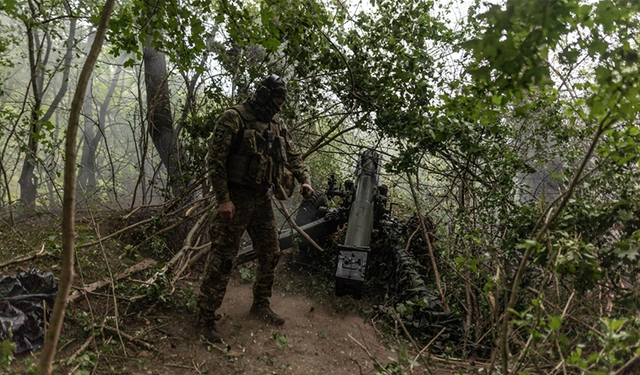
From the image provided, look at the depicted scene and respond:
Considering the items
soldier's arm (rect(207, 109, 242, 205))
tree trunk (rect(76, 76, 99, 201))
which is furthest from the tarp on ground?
soldier's arm (rect(207, 109, 242, 205))

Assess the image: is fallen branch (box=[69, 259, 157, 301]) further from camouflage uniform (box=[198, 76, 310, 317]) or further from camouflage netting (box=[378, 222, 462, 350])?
camouflage netting (box=[378, 222, 462, 350])

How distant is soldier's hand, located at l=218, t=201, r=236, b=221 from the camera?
10.5ft

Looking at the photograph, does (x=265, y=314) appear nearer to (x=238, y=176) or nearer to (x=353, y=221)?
(x=238, y=176)

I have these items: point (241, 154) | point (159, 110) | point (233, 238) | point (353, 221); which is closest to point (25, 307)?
point (233, 238)

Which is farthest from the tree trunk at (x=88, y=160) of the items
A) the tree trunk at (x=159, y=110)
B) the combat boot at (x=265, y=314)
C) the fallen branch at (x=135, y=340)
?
the combat boot at (x=265, y=314)

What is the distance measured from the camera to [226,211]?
3.19 m

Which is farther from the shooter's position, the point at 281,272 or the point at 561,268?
the point at 281,272

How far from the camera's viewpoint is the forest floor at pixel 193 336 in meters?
2.71

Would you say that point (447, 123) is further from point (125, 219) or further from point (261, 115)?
point (125, 219)

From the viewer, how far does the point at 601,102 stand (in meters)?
1.46

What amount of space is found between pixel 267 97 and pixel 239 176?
77 centimetres

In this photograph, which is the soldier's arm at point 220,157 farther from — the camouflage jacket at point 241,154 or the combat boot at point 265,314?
the combat boot at point 265,314

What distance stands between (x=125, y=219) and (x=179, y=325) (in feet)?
8.80

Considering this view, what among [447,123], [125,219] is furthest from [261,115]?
[125,219]
